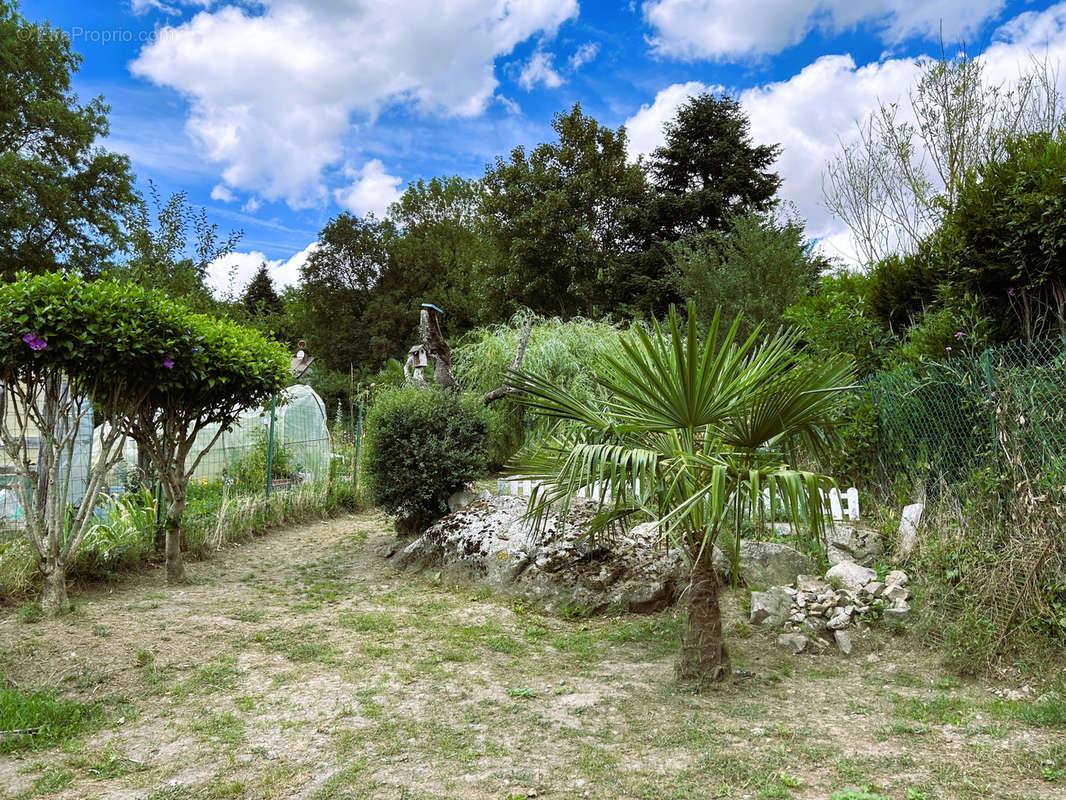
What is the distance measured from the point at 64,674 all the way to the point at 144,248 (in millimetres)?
11199

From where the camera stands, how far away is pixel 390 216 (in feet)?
108

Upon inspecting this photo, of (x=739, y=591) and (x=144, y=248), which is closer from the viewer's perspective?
(x=739, y=591)

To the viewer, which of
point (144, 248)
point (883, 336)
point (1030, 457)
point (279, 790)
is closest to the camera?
point (279, 790)

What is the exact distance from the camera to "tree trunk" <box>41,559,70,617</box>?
5156 mm

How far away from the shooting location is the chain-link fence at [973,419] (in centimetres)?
441

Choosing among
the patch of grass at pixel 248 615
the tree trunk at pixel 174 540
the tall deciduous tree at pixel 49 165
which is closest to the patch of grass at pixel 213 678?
the patch of grass at pixel 248 615

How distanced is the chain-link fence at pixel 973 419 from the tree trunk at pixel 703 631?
2.24 meters

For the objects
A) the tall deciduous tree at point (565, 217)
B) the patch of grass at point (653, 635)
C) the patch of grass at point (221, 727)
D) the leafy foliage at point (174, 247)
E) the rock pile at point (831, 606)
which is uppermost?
the tall deciduous tree at point (565, 217)

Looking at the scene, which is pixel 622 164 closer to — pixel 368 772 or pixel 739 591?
pixel 739 591

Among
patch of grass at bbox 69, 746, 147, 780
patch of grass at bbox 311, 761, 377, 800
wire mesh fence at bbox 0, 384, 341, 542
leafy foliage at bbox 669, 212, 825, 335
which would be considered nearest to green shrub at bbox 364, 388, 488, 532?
wire mesh fence at bbox 0, 384, 341, 542

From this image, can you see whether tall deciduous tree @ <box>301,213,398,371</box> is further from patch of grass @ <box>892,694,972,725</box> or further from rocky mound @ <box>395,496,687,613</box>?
patch of grass @ <box>892,694,972,725</box>

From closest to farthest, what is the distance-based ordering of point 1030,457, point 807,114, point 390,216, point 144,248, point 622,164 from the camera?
point 1030,457 < point 807,114 < point 144,248 < point 622,164 < point 390,216

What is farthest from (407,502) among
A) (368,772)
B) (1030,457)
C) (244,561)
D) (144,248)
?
(144,248)

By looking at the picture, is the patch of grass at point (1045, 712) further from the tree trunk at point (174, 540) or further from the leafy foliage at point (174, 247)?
the leafy foliage at point (174, 247)
